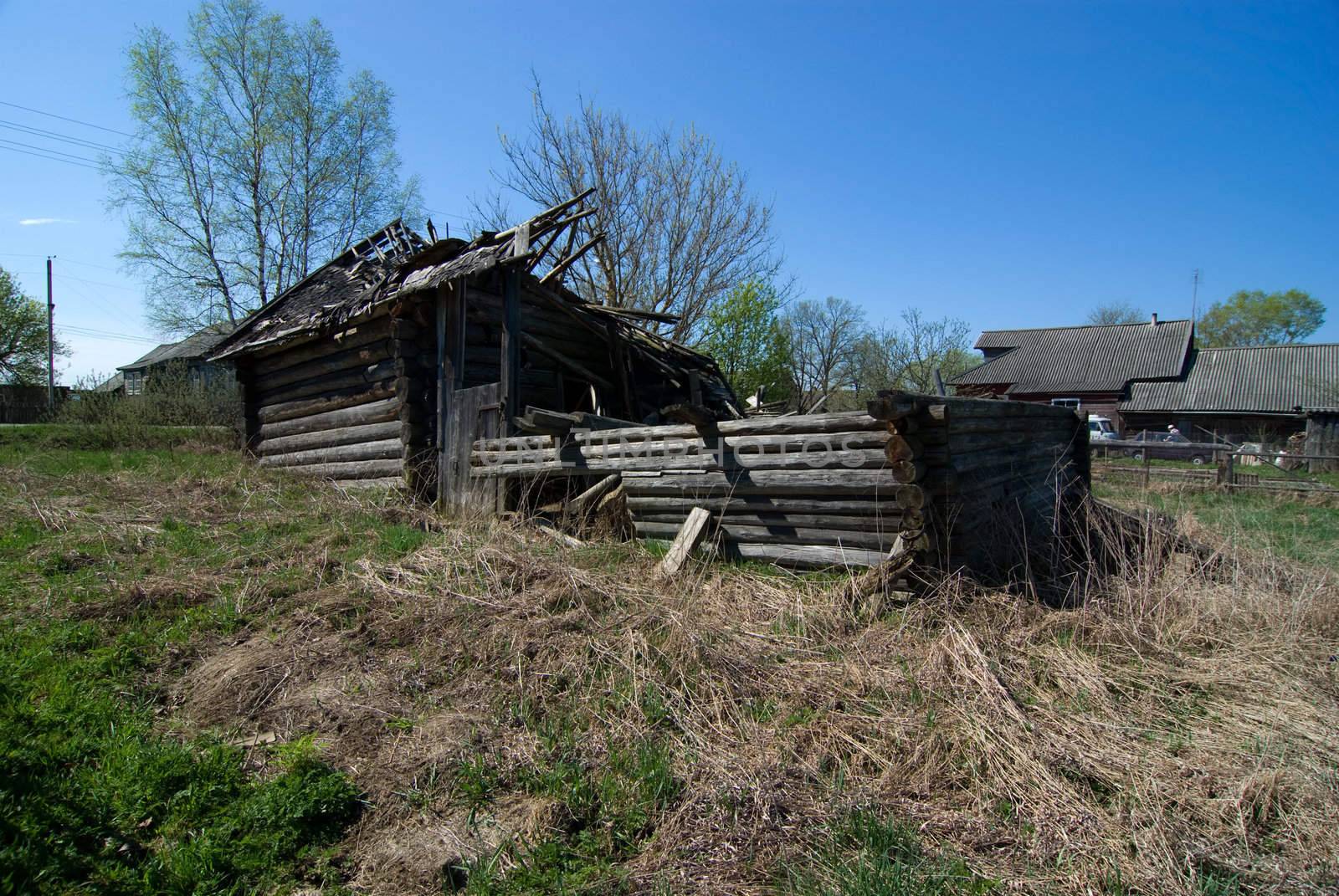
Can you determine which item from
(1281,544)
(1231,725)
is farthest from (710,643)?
(1281,544)

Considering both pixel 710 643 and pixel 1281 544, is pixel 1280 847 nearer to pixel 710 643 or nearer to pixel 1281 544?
pixel 710 643

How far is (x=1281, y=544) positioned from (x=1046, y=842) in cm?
700

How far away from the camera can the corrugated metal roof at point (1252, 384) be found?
32.2m

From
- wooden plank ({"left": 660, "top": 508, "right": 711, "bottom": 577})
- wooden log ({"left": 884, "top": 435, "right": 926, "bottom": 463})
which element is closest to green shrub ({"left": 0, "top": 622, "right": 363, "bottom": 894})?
wooden plank ({"left": 660, "top": 508, "right": 711, "bottom": 577})

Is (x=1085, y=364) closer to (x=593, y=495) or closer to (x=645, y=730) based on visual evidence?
(x=593, y=495)

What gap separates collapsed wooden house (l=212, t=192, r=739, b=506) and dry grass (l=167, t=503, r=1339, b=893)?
3.30m

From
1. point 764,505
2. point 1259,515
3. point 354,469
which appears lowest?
point 1259,515

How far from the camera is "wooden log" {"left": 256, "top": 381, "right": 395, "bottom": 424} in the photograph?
1078 cm

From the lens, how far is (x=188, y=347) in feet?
139

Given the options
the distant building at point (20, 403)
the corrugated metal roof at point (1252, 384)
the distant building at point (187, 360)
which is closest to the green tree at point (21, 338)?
the distant building at point (187, 360)

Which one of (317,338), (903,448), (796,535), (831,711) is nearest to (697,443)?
(796,535)

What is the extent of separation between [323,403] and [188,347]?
38.3m

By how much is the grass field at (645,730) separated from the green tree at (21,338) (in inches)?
1762

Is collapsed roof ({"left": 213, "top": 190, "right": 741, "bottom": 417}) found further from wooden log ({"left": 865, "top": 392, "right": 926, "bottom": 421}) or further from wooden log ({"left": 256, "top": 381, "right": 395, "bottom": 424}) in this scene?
wooden log ({"left": 865, "top": 392, "right": 926, "bottom": 421})
